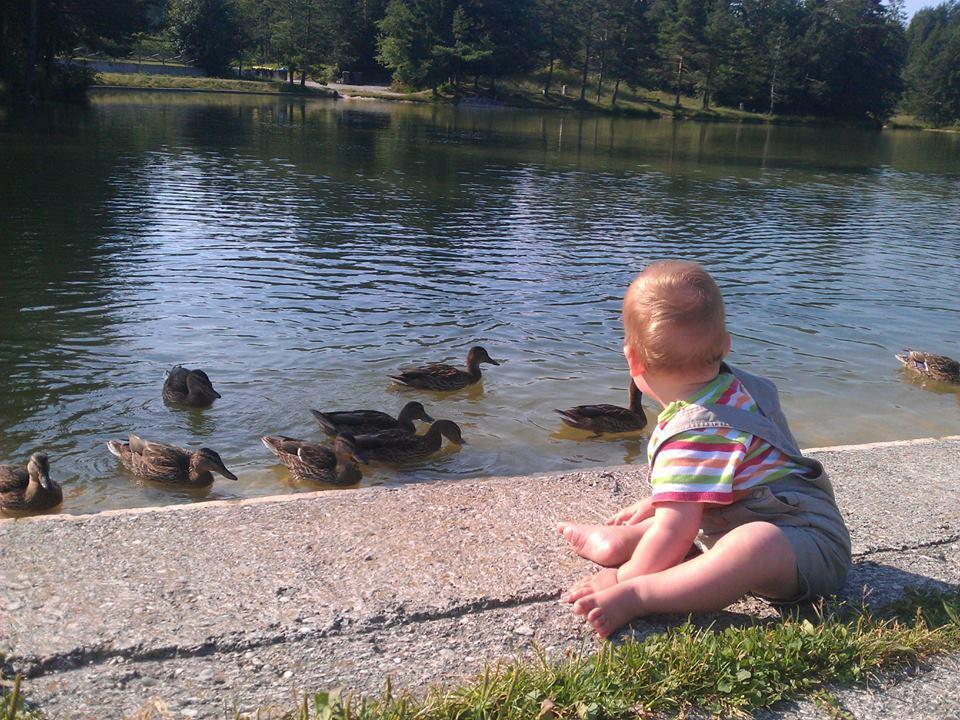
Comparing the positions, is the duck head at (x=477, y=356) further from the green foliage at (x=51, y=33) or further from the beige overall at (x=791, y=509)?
the green foliage at (x=51, y=33)

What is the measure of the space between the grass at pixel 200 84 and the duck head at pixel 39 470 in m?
72.5

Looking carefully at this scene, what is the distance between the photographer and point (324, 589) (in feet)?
12.1

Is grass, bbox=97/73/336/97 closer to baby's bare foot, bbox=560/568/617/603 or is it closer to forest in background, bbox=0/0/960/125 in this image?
forest in background, bbox=0/0/960/125

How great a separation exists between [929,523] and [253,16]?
11790 cm

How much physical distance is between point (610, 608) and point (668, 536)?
0.39 m

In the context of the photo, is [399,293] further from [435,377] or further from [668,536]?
[668,536]

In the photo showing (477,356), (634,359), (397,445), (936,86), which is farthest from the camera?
(936,86)

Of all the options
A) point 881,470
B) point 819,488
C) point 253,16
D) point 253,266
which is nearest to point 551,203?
point 253,266

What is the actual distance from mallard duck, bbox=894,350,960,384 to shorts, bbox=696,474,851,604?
8.08 metres

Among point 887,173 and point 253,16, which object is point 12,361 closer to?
point 887,173

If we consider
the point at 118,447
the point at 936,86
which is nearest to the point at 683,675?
the point at 118,447

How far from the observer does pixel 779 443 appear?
149 inches

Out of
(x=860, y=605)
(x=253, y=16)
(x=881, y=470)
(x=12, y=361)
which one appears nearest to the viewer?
(x=860, y=605)

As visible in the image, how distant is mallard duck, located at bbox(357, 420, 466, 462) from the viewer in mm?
8289
